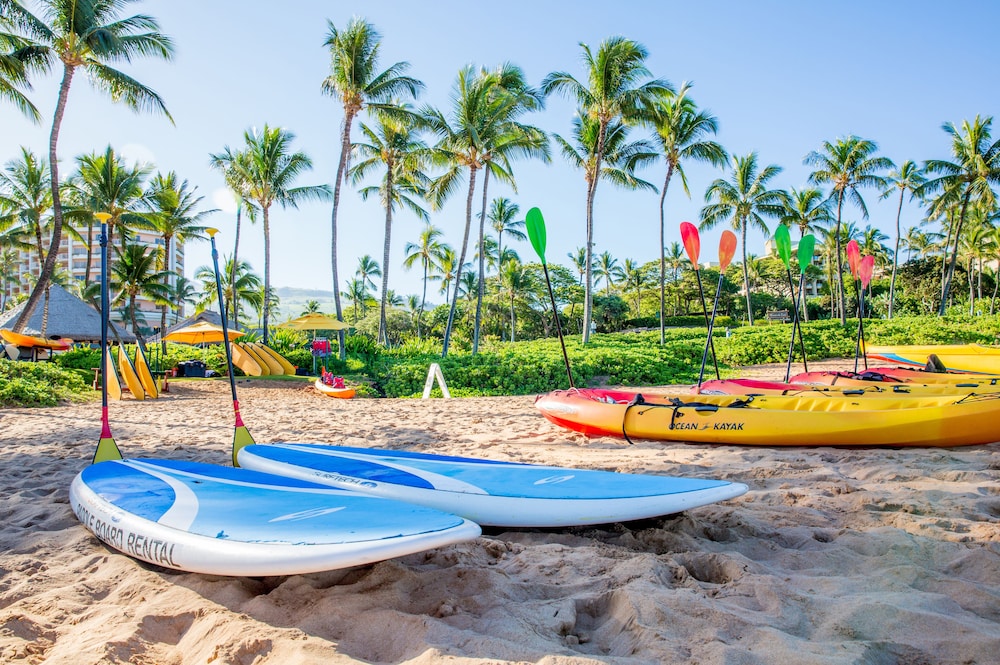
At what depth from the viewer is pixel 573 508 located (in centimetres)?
263

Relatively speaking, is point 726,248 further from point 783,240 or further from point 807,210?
point 807,210

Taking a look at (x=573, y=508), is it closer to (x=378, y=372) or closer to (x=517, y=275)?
(x=378, y=372)

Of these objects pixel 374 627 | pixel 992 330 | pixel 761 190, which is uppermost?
pixel 761 190

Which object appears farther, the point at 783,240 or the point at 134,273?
the point at 134,273

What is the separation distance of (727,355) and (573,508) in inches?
647

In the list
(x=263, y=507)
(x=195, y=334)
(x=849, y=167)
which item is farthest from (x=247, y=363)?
(x=849, y=167)

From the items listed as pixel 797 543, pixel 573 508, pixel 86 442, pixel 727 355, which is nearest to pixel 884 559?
pixel 797 543

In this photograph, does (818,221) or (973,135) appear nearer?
(973,135)

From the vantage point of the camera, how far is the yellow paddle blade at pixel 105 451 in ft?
12.9

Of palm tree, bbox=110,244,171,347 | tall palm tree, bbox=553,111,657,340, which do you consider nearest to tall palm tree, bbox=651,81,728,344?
tall palm tree, bbox=553,111,657,340

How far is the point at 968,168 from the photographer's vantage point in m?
25.0

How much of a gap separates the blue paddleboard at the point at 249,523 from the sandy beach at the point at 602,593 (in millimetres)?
170

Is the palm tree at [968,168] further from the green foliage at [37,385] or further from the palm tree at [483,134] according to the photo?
the green foliage at [37,385]

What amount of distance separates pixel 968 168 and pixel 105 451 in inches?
1242
